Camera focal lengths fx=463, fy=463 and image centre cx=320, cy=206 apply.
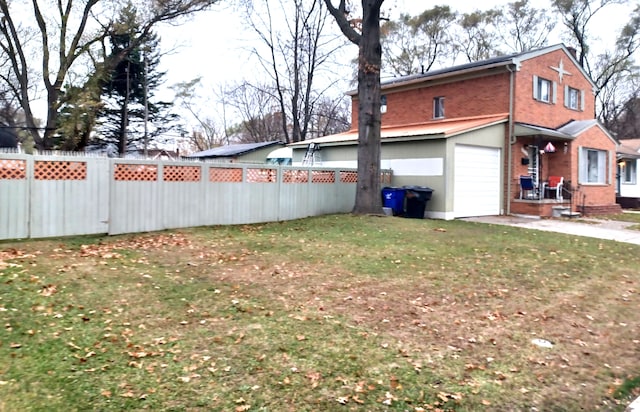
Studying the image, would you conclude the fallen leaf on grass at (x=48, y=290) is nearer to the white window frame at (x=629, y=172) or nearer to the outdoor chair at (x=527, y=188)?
the outdoor chair at (x=527, y=188)

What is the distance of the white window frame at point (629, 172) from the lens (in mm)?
30250

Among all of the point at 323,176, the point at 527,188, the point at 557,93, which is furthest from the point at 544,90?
the point at 323,176

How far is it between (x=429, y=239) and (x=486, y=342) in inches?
220

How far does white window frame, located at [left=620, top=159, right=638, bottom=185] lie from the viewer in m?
30.2

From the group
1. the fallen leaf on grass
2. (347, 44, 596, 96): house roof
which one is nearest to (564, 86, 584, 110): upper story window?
(347, 44, 596, 96): house roof

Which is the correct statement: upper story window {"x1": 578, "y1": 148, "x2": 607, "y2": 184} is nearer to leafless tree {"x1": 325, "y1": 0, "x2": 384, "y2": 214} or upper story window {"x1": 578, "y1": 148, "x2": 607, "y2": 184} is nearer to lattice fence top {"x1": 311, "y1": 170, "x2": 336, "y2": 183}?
leafless tree {"x1": 325, "y1": 0, "x2": 384, "y2": 214}

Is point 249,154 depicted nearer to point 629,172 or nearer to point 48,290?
point 48,290

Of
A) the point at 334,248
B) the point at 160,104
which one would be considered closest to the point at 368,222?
the point at 334,248

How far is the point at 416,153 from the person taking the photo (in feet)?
51.8

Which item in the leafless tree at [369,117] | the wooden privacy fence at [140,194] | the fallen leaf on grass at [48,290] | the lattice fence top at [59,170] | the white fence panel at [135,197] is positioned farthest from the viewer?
the leafless tree at [369,117]

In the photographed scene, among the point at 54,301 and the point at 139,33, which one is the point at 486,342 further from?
the point at 139,33

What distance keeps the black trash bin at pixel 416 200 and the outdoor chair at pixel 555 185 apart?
20.5 feet

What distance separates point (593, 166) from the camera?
66.5ft

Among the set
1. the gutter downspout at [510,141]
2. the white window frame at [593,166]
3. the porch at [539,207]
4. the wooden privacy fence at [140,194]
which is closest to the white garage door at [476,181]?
the gutter downspout at [510,141]
